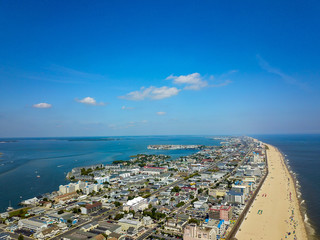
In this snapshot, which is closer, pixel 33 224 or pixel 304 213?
pixel 33 224

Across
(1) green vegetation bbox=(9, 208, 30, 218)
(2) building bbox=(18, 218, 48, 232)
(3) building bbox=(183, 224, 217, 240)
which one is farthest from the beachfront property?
(1) green vegetation bbox=(9, 208, 30, 218)

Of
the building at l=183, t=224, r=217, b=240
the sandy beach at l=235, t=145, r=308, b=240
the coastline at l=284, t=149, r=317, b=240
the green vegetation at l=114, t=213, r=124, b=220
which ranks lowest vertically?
the coastline at l=284, t=149, r=317, b=240

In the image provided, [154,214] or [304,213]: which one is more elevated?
[154,214]

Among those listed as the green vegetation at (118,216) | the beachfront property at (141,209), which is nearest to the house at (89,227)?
the beachfront property at (141,209)

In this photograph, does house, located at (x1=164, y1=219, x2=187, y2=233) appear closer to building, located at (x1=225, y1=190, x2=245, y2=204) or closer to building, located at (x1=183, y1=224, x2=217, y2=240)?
building, located at (x1=183, y1=224, x2=217, y2=240)

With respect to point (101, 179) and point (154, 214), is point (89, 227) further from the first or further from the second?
point (101, 179)

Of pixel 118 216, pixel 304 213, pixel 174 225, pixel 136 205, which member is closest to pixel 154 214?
pixel 136 205
